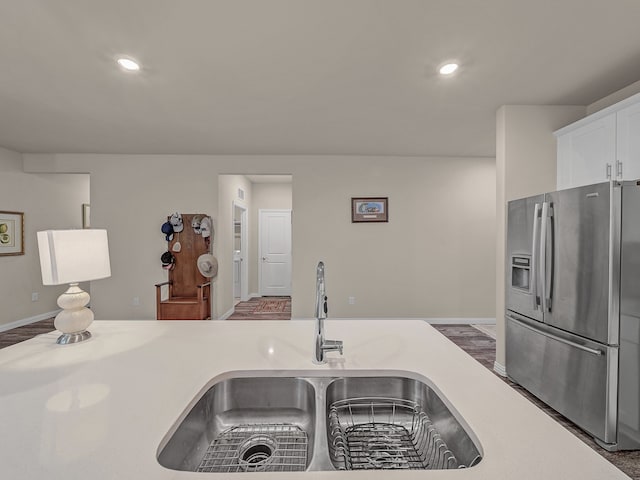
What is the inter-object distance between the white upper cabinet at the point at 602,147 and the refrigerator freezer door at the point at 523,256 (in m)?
0.56

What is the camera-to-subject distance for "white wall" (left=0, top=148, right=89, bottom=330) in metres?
4.45

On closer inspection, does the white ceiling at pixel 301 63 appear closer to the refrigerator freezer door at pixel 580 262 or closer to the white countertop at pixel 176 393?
the refrigerator freezer door at pixel 580 262

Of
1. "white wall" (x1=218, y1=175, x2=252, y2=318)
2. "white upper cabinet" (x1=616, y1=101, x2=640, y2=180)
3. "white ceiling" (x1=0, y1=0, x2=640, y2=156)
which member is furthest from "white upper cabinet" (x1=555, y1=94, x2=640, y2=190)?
"white wall" (x1=218, y1=175, x2=252, y2=318)

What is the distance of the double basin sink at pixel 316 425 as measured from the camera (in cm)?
90

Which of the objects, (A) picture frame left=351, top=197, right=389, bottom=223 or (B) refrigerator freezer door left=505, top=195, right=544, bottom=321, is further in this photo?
(A) picture frame left=351, top=197, right=389, bottom=223

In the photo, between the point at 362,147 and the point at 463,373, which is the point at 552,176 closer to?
the point at 362,147

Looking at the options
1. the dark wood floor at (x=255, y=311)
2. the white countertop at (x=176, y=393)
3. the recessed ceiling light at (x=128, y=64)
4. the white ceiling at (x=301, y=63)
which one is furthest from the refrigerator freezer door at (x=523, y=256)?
the dark wood floor at (x=255, y=311)

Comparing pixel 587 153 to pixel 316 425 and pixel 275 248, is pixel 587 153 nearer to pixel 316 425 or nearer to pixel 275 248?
pixel 316 425

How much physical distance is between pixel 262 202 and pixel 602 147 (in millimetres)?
5810

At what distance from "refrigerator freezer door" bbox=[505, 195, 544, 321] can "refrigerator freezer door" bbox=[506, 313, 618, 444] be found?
0.48 feet

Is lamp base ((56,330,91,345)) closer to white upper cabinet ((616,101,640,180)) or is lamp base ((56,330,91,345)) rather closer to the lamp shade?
the lamp shade

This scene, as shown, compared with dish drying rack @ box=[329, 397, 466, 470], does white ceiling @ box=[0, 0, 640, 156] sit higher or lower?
higher

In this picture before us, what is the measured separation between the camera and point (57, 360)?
3.81 feet

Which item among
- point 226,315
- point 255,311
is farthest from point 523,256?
point 255,311
